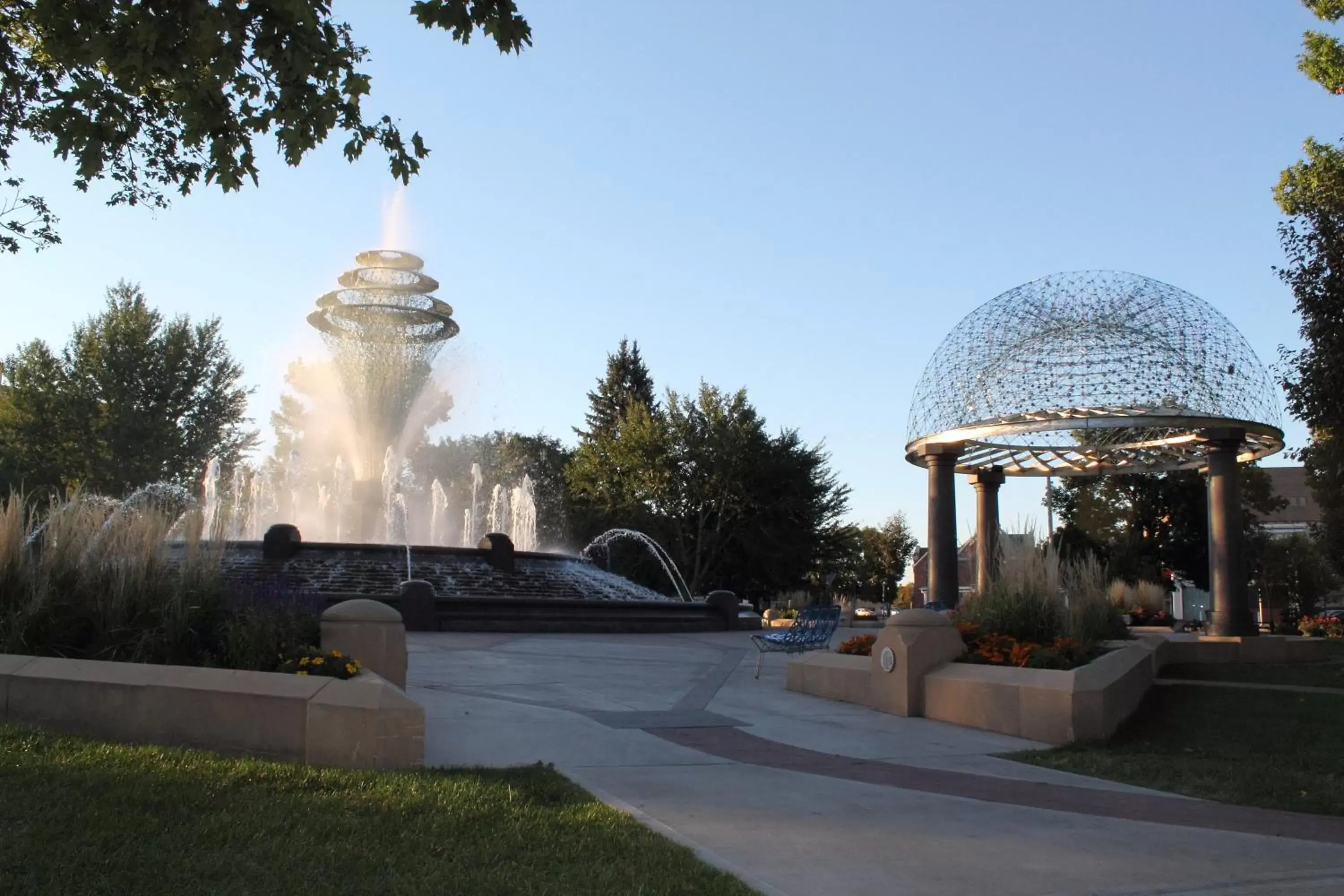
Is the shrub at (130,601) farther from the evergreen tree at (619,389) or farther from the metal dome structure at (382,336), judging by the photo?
the evergreen tree at (619,389)

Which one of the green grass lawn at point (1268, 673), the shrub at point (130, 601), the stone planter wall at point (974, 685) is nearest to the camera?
the shrub at point (130, 601)

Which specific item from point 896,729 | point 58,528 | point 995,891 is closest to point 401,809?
point 995,891

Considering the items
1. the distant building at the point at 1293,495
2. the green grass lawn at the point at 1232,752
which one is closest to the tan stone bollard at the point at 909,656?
the green grass lawn at the point at 1232,752

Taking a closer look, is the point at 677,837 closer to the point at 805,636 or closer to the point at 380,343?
the point at 805,636

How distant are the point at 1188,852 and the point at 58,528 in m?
9.12

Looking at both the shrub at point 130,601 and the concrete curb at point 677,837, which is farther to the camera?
the shrub at point 130,601

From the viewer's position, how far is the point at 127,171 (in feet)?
44.1

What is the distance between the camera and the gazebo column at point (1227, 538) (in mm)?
23281

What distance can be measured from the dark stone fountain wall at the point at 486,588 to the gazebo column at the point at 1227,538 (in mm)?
11655

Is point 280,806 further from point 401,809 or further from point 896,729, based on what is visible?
point 896,729

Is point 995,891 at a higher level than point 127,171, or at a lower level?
lower

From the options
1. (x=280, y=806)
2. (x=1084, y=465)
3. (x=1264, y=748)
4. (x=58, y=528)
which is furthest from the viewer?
(x=1084, y=465)

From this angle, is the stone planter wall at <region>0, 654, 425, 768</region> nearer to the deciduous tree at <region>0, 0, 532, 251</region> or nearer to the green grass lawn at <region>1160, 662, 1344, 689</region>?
the deciduous tree at <region>0, 0, 532, 251</region>

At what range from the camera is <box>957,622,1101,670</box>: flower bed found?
1246 cm
